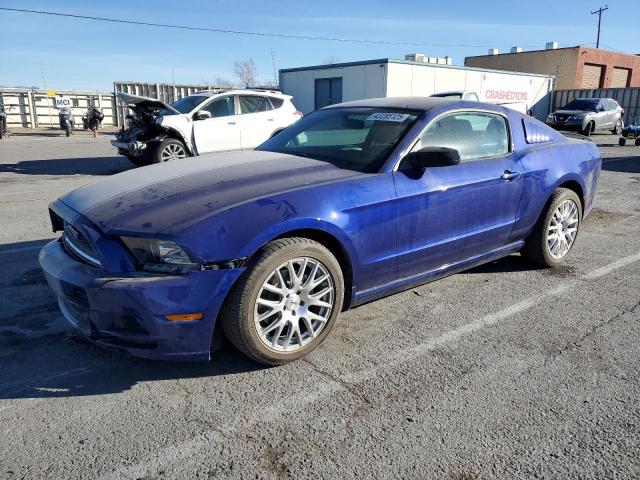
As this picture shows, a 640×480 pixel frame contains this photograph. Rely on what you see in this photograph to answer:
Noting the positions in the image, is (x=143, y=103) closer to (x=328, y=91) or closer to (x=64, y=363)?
(x=64, y=363)

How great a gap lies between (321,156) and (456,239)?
1168 millimetres

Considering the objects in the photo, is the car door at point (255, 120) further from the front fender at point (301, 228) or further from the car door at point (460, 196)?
the front fender at point (301, 228)

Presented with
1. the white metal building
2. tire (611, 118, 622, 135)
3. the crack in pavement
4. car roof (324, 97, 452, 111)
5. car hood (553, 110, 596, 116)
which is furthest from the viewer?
tire (611, 118, 622, 135)

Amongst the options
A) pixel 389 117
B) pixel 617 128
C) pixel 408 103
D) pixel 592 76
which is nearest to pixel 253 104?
pixel 408 103

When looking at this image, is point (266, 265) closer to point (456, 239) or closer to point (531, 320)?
point (456, 239)

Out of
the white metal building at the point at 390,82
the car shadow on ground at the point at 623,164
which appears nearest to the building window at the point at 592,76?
the white metal building at the point at 390,82

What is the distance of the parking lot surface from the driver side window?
7.51 meters

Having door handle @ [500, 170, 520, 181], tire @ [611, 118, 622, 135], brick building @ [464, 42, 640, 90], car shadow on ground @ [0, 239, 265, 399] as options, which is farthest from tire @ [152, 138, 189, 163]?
brick building @ [464, 42, 640, 90]

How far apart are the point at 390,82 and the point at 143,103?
13.6m

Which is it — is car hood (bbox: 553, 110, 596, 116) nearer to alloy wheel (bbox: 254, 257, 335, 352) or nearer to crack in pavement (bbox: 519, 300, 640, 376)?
crack in pavement (bbox: 519, 300, 640, 376)

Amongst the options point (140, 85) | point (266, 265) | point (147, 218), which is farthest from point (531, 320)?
point (140, 85)

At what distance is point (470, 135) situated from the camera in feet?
13.3

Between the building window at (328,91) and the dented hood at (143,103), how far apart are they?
14050 millimetres

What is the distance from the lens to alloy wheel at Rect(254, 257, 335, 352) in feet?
9.37
